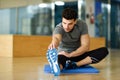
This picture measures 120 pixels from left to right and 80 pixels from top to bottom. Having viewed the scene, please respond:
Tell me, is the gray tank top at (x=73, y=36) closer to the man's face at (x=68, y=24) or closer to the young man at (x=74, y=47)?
the young man at (x=74, y=47)

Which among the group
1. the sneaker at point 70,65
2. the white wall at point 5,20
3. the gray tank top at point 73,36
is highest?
the white wall at point 5,20

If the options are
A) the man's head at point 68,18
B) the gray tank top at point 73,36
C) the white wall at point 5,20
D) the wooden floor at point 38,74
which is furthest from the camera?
the white wall at point 5,20

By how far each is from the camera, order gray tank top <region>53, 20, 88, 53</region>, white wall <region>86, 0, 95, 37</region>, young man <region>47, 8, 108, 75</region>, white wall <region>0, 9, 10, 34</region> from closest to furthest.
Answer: young man <region>47, 8, 108, 75</region>
gray tank top <region>53, 20, 88, 53</region>
white wall <region>86, 0, 95, 37</region>
white wall <region>0, 9, 10, 34</region>

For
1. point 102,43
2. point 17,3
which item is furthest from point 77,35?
point 17,3

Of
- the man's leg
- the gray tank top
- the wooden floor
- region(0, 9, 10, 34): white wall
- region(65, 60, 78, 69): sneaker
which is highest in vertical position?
region(0, 9, 10, 34): white wall

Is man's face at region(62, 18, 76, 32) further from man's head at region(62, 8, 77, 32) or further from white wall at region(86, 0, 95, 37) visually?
white wall at region(86, 0, 95, 37)

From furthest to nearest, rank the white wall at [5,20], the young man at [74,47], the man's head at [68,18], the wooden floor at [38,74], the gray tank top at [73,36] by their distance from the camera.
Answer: the white wall at [5,20] → the gray tank top at [73,36] → the young man at [74,47] → the man's head at [68,18] → the wooden floor at [38,74]

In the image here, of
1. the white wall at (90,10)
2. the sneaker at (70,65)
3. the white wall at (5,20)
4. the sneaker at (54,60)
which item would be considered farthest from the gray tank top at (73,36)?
the white wall at (5,20)

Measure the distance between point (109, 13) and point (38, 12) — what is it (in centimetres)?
292

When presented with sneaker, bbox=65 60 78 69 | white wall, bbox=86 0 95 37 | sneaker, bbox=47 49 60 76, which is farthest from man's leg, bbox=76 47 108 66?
white wall, bbox=86 0 95 37

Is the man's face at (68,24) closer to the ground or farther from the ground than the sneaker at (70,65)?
farther from the ground

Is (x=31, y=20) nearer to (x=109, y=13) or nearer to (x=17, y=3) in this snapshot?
(x=17, y=3)

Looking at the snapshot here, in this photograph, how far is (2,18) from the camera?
34.8 feet

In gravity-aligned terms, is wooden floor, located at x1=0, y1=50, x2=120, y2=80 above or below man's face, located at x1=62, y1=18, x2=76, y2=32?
below
